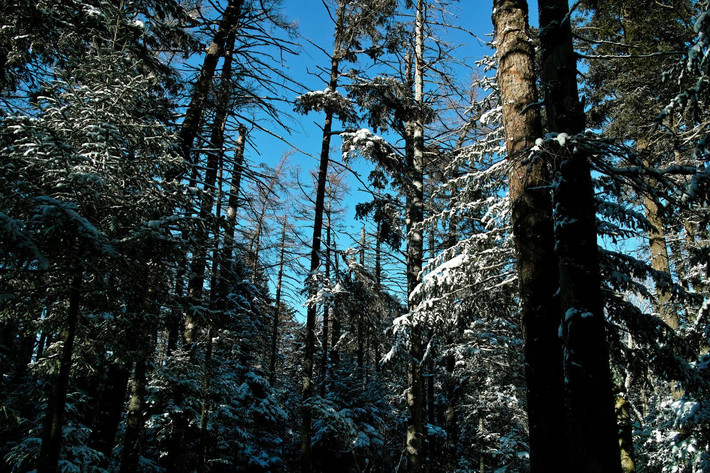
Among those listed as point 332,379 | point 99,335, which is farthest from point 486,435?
point 99,335

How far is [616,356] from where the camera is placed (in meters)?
6.13

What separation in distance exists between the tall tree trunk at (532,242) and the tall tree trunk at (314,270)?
5883 millimetres

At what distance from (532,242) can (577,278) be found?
0.69 meters

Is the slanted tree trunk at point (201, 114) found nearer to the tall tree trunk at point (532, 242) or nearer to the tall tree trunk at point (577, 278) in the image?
the tall tree trunk at point (532, 242)

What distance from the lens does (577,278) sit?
3.49 m

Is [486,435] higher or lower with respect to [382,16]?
lower

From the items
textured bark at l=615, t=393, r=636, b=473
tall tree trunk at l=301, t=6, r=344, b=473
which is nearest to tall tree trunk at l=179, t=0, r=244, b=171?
tall tree trunk at l=301, t=6, r=344, b=473

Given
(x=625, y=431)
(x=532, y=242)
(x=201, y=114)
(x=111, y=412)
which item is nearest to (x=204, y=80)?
(x=201, y=114)

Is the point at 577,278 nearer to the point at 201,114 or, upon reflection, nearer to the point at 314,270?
the point at 314,270

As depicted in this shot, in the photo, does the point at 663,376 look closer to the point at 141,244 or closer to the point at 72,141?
the point at 141,244

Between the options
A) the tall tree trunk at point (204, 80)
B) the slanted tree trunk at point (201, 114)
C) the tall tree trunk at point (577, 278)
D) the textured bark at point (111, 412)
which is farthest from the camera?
the textured bark at point (111, 412)

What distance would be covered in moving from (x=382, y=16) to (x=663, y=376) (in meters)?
11.3

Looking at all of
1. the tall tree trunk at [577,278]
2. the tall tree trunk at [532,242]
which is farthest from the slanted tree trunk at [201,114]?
the tall tree trunk at [577,278]

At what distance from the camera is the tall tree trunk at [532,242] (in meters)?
3.59
